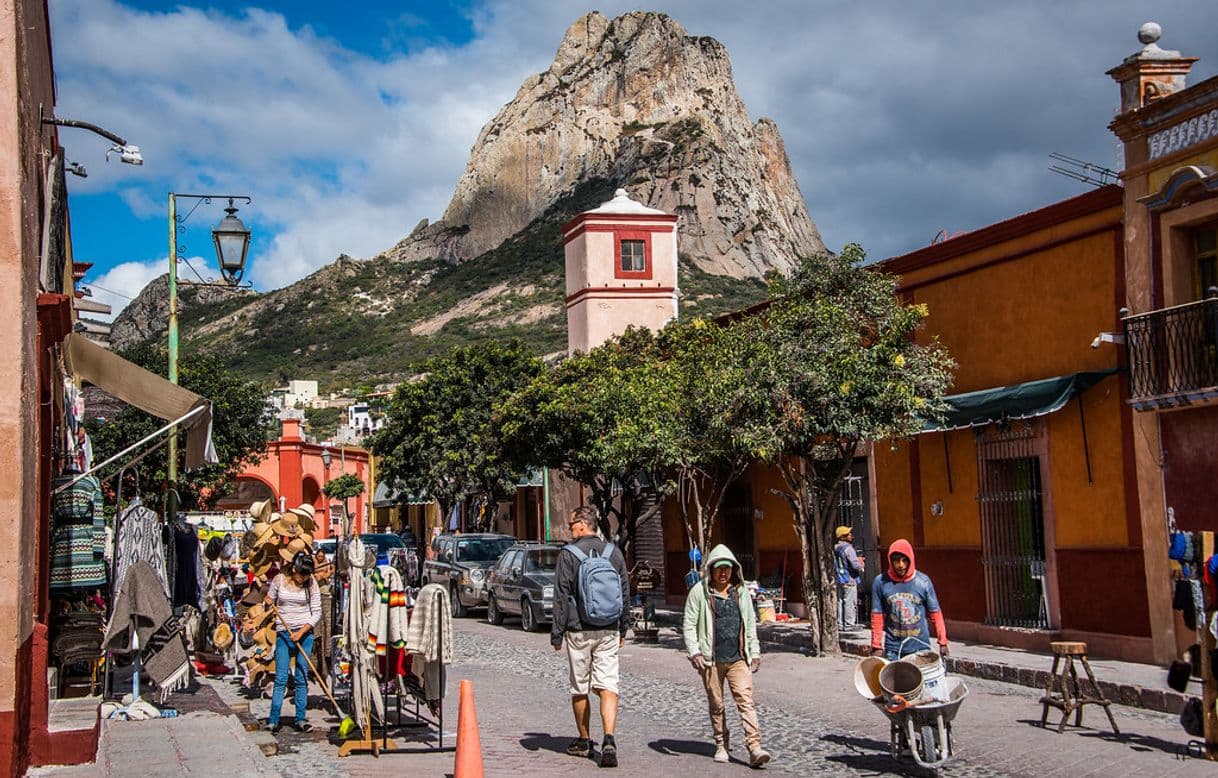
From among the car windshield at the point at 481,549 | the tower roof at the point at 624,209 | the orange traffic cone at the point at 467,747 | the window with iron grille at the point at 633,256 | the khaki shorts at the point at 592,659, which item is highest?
the tower roof at the point at 624,209

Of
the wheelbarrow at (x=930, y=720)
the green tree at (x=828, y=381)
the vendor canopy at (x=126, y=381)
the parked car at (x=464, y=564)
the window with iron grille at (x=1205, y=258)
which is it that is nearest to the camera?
the wheelbarrow at (x=930, y=720)

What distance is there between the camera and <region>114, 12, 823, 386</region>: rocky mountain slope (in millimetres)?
96250

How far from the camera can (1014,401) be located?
1675 centimetres

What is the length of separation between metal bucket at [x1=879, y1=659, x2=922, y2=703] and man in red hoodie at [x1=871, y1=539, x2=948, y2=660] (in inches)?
14.6

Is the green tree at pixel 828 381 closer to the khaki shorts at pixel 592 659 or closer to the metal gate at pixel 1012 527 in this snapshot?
the metal gate at pixel 1012 527

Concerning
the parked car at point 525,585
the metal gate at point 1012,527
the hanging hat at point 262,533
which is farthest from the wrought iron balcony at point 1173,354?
the parked car at point 525,585

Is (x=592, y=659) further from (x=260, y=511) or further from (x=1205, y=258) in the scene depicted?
(x=1205, y=258)

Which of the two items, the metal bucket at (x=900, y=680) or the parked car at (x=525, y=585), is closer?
the metal bucket at (x=900, y=680)

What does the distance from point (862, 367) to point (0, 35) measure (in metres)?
11.2

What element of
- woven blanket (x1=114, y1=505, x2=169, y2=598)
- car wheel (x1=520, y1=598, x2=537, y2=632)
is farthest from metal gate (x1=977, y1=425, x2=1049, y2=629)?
woven blanket (x1=114, y1=505, x2=169, y2=598)

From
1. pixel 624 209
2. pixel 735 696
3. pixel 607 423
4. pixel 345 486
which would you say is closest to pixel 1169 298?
pixel 735 696

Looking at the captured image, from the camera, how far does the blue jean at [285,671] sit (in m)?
11.0

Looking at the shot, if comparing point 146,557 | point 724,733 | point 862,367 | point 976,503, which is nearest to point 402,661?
point 724,733

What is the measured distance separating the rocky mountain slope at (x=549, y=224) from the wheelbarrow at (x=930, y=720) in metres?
65.9
